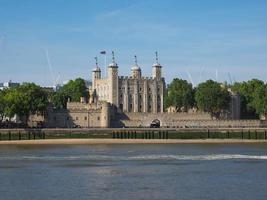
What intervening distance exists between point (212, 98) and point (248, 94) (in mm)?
17179

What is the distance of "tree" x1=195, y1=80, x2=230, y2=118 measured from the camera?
14375cm

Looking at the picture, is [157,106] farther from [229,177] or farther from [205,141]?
[229,177]

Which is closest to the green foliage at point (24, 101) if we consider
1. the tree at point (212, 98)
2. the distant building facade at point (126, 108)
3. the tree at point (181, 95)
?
the distant building facade at point (126, 108)

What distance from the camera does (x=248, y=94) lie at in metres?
158

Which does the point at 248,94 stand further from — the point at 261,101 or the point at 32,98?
the point at 32,98

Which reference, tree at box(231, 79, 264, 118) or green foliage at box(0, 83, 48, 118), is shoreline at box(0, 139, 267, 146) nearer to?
green foliage at box(0, 83, 48, 118)

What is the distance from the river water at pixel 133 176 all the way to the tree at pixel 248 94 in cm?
7713

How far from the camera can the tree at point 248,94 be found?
155m

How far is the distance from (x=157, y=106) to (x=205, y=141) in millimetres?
45121

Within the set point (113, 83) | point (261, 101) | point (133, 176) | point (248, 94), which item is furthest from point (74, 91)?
point (133, 176)

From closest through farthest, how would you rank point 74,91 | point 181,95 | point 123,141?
1. point 123,141
2. point 181,95
3. point 74,91

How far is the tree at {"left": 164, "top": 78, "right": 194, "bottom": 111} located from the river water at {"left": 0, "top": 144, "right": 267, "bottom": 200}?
73404 mm

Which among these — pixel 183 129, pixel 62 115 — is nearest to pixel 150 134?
pixel 183 129

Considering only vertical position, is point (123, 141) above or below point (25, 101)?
below
